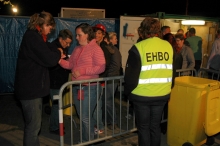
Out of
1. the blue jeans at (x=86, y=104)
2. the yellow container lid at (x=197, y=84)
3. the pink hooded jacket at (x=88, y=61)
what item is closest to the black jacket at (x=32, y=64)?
the pink hooded jacket at (x=88, y=61)

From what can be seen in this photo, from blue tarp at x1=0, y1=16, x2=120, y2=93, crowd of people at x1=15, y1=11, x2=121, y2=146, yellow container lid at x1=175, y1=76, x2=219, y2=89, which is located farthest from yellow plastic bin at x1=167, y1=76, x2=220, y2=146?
blue tarp at x1=0, y1=16, x2=120, y2=93

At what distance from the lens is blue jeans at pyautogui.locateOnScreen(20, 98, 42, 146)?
331 cm

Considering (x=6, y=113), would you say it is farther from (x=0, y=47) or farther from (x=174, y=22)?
(x=174, y=22)

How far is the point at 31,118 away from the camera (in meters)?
3.35

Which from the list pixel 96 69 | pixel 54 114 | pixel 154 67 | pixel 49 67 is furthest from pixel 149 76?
pixel 54 114

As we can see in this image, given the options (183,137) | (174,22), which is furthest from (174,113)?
(174,22)

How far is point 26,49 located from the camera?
3166 millimetres

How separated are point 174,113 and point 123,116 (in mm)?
1996

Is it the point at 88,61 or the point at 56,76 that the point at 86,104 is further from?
the point at 56,76

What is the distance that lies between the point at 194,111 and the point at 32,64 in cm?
245

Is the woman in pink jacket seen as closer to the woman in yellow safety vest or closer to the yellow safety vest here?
the woman in yellow safety vest

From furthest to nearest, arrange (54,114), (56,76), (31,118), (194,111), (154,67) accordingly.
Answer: (54,114)
(56,76)
(194,111)
(31,118)
(154,67)

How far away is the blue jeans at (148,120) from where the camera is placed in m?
3.33

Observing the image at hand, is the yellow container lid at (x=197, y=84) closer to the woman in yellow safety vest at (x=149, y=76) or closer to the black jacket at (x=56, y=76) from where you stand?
the woman in yellow safety vest at (x=149, y=76)
